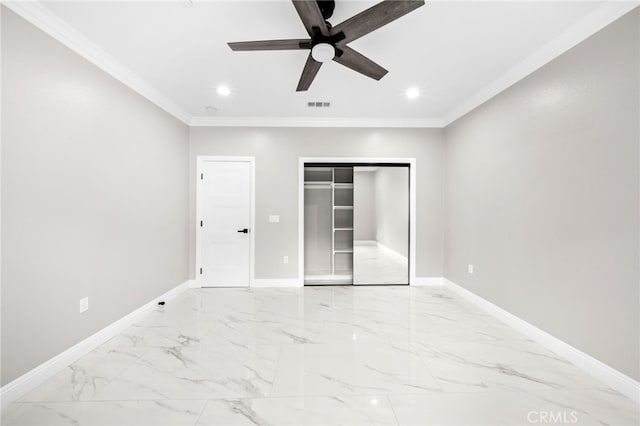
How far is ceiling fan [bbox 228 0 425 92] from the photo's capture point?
59.9 inches

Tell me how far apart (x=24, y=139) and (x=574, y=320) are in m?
4.35

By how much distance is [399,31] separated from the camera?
7.16 ft

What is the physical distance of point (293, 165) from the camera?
4.27 m

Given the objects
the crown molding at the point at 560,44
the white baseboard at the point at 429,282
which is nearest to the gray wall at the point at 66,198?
the white baseboard at the point at 429,282

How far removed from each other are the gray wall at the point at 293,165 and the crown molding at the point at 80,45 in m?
1.16

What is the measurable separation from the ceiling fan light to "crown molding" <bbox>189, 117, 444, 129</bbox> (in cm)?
221

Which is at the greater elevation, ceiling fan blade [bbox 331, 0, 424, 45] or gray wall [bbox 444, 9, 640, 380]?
ceiling fan blade [bbox 331, 0, 424, 45]

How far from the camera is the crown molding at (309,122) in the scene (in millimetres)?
4168

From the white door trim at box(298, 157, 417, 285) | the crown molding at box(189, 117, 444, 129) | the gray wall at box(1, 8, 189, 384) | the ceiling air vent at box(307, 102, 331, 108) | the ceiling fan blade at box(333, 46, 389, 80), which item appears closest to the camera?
the gray wall at box(1, 8, 189, 384)

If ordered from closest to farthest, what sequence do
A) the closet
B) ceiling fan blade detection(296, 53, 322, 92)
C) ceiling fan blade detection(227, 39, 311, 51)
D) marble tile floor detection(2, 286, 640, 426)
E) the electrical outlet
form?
marble tile floor detection(2, 286, 640, 426), ceiling fan blade detection(227, 39, 311, 51), ceiling fan blade detection(296, 53, 322, 92), the electrical outlet, the closet

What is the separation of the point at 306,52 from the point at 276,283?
323cm

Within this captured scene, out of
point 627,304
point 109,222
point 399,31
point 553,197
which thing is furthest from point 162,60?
point 627,304

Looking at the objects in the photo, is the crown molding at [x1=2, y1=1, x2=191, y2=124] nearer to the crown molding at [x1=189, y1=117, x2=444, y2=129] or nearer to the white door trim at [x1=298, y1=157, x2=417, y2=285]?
the crown molding at [x1=189, y1=117, x2=444, y2=129]

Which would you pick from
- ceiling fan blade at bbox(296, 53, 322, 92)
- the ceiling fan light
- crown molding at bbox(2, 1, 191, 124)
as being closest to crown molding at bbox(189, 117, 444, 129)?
crown molding at bbox(2, 1, 191, 124)
